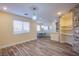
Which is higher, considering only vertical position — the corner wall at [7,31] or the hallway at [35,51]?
the corner wall at [7,31]

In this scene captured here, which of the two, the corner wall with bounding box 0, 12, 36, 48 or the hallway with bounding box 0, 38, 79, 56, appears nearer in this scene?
the hallway with bounding box 0, 38, 79, 56

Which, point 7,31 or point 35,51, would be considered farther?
point 7,31

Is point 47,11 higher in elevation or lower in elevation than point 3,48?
higher

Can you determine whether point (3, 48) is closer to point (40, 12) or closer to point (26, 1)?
point (40, 12)

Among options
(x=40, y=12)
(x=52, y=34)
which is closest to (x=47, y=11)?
(x=40, y=12)

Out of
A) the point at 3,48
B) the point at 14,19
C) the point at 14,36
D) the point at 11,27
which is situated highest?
the point at 14,19

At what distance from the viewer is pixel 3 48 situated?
405cm

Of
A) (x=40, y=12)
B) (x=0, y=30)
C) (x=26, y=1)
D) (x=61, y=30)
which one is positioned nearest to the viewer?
(x=26, y=1)

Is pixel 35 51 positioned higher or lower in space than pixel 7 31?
Answer: lower

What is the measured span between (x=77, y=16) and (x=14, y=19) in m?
2.48

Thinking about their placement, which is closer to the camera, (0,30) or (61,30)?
(0,30)

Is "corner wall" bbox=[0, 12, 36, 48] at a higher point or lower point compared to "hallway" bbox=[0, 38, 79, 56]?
higher

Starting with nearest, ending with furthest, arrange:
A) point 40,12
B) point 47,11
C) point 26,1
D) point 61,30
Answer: point 26,1, point 40,12, point 47,11, point 61,30

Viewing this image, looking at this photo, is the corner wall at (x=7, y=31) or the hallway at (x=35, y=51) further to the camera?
the corner wall at (x=7, y=31)
